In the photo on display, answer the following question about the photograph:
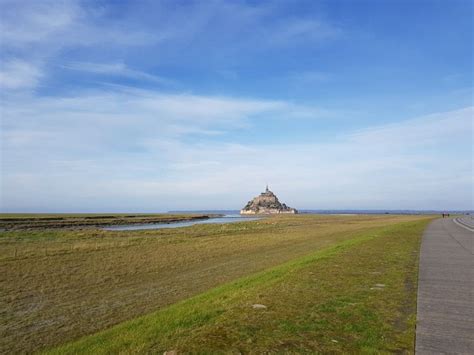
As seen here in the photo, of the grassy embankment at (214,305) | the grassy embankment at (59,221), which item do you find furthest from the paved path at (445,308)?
the grassy embankment at (59,221)

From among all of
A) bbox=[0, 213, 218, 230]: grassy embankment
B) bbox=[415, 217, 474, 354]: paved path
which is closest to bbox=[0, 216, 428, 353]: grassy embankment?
bbox=[415, 217, 474, 354]: paved path

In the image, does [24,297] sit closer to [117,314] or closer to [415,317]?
[117,314]

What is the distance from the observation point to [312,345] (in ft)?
19.7

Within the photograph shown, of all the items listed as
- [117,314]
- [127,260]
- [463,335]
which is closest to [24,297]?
[117,314]

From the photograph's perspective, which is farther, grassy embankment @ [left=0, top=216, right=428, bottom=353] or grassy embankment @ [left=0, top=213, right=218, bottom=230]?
grassy embankment @ [left=0, top=213, right=218, bottom=230]

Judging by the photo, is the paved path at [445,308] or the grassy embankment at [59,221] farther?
the grassy embankment at [59,221]

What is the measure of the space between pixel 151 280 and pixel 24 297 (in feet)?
15.7

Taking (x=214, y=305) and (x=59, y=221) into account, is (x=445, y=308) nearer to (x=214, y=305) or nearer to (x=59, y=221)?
(x=214, y=305)

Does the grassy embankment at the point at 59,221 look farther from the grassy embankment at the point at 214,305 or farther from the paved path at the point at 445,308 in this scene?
the paved path at the point at 445,308

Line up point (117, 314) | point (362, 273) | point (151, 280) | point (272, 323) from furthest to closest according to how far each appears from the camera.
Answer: point (151, 280) < point (362, 273) < point (117, 314) < point (272, 323)

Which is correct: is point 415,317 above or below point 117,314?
above

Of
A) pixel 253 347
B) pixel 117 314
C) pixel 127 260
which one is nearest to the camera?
pixel 253 347

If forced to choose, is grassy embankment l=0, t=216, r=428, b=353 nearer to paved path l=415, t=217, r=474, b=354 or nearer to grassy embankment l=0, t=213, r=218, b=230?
paved path l=415, t=217, r=474, b=354

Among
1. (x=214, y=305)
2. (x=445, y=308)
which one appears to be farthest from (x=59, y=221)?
(x=445, y=308)
